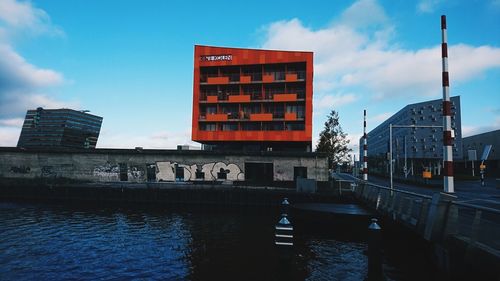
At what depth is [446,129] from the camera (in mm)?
12070

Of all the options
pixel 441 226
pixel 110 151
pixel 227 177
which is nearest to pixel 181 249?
pixel 441 226

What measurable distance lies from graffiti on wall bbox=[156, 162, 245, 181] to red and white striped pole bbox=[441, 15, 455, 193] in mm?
35095

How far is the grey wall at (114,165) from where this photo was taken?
45.0m

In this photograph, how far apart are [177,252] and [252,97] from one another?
4677 centimetres

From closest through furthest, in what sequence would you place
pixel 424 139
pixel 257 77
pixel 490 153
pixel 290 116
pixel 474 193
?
pixel 474 193 < pixel 290 116 < pixel 257 77 < pixel 490 153 < pixel 424 139

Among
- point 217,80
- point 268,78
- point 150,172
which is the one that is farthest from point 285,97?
point 150,172

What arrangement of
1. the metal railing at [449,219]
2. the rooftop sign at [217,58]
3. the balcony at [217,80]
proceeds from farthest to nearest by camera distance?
the rooftop sign at [217,58], the balcony at [217,80], the metal railing at [449,219]

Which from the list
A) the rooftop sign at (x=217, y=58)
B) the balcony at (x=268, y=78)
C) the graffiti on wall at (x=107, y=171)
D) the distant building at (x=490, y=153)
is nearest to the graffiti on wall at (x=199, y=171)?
the graffiti on wall at (x=107, y=171)

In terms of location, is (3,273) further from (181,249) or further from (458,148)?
(458,148)

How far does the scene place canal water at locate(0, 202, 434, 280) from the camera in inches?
479

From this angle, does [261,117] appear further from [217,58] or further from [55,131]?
[55,131]

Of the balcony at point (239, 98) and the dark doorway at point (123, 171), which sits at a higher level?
the balcony at point (239, 98)

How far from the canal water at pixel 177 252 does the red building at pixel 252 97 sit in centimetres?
3491

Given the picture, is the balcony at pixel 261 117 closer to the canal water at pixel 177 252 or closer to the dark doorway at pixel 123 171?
the dark doorway at pixel 123 171
